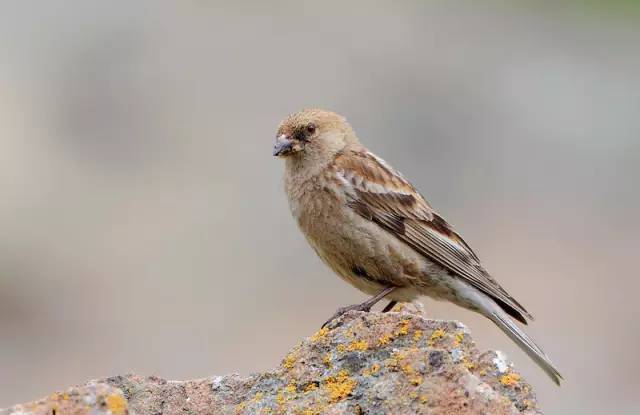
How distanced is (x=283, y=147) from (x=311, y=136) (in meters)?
0.20

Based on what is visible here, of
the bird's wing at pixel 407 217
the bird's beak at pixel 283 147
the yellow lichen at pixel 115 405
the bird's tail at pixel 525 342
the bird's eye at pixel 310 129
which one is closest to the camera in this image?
the yellow lichen at pixel 115 405

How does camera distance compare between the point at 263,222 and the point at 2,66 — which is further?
the point at 2,66

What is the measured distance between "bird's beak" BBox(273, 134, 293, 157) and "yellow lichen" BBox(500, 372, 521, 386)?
3291mm

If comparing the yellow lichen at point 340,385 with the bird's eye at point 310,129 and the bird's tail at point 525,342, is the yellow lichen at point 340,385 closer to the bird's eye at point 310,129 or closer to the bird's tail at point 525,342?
the bird's tail at point 525,342

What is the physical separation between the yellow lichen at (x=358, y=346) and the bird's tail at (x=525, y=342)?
193 centimetres

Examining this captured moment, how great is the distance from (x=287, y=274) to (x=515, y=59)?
1006cm

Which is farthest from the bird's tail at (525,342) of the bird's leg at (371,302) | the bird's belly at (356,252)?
the bird's leg at (371,302)

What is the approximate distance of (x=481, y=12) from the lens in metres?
30.0

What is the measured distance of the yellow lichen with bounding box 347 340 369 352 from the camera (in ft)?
19.3

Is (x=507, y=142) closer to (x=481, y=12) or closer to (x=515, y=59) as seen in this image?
(x=515, y=59)

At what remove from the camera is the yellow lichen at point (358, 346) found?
5877 mm

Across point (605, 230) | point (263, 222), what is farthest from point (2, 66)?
point (605, 230)

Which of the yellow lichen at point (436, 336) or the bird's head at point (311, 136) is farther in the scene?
the bird's head at point (311, 136)

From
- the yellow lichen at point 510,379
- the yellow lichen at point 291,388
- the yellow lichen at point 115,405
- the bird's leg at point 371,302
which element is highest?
the bird's leg at point 371,302
